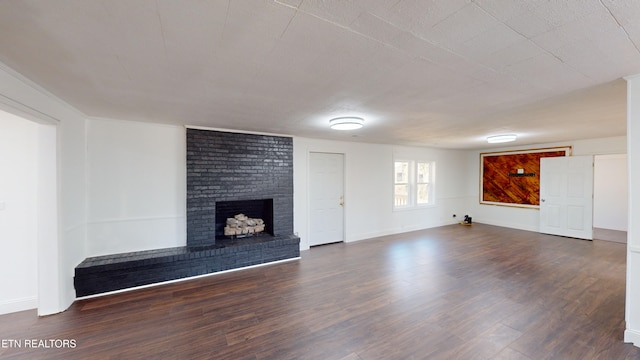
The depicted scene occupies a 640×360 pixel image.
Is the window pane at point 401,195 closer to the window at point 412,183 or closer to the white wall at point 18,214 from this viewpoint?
the window at point 412,183

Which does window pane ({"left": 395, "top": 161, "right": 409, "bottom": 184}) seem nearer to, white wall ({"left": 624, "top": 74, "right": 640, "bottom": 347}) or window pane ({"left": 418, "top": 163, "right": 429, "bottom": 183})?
window pane ({"left": 418, "top": 163, "right": 429, "bottom": 183})

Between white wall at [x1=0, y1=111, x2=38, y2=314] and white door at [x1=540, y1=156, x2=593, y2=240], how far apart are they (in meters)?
9.53

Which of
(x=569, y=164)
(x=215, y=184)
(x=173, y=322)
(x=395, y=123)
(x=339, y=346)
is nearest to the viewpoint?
(x=339, y=346)

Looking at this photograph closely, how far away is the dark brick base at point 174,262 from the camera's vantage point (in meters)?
3.12

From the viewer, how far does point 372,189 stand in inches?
239

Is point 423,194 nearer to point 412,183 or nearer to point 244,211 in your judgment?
point 412,183

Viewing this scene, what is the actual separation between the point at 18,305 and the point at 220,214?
2.51 m

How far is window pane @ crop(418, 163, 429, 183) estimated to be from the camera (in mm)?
7078

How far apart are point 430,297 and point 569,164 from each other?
18.6ft

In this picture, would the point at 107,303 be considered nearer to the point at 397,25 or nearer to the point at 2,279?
the point at 2,279

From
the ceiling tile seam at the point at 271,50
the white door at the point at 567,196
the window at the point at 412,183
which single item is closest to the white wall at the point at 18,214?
the ceiling tile seam at the point at 271,50

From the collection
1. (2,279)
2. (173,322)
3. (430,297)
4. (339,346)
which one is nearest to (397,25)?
(339,346)

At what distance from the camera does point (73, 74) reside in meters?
2.03

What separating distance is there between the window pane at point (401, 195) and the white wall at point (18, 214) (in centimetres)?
642
